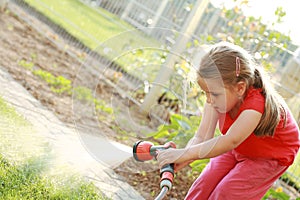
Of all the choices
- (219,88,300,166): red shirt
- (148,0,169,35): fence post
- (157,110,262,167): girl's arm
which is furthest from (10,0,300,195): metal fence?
(157,110,262,167): girl's arm

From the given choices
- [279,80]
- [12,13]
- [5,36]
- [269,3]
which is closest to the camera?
[269,3]

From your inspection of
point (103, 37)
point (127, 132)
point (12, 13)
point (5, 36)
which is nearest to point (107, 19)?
point (103, 37)

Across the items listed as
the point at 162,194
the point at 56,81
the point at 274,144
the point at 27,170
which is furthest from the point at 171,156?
the point at 56,81

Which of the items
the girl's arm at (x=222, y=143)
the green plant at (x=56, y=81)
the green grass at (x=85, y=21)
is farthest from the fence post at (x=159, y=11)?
the girl's arm at (x=222, y=143)

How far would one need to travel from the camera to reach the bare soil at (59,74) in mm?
3504

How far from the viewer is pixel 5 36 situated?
23.2 feet

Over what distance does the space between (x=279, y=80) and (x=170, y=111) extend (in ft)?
4.80

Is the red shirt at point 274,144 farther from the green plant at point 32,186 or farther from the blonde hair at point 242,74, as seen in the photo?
the green plant at point 32,186

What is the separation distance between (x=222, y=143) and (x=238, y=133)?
100 millimetres

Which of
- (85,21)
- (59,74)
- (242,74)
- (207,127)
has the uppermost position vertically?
(242,74)

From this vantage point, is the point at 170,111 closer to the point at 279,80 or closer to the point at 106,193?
the point at 279,80

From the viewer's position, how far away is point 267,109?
274 centimetres

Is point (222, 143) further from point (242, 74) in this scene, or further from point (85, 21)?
point (85, 21)

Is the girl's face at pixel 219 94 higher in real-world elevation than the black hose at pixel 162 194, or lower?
higher
